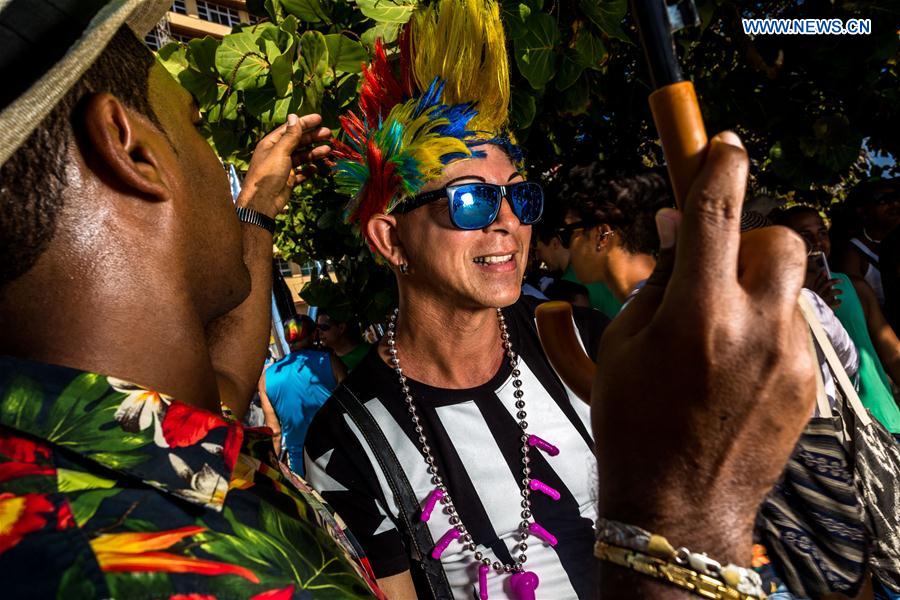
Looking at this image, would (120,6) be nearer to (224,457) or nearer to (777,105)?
(224,457)

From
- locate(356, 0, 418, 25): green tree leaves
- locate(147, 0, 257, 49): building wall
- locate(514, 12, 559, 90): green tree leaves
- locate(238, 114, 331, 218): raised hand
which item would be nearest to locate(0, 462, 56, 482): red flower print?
locate(238, 114, 331, 218): raised hand

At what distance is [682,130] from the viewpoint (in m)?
0.70

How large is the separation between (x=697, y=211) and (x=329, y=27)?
2.55 metres

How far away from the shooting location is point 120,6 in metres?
0.98

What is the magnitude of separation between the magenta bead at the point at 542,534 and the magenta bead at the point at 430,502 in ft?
1.08

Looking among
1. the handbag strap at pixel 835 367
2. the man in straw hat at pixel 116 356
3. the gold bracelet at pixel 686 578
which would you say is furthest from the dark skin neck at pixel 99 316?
the handbag strap at pixel 835 367

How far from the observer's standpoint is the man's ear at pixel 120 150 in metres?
1.01

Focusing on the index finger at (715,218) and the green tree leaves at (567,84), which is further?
the green tree leaves at (567,84)

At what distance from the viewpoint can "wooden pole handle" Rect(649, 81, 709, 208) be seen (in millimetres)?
688

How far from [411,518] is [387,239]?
3.80 feet

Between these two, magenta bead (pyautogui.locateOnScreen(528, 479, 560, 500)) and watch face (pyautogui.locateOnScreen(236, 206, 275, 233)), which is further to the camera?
watch face (pyautogui.locateOnScreen(236, 206, 275, 233))

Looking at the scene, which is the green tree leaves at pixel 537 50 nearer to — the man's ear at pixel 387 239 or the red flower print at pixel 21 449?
the man's ear at pixel 387 239

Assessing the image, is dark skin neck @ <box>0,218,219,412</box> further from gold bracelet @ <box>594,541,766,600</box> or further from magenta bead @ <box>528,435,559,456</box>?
magenta bead @ <box>528,435,559,456</box>

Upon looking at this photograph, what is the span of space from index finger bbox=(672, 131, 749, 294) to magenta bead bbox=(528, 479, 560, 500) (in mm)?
1469
